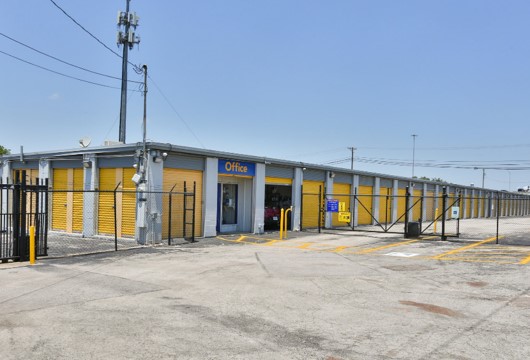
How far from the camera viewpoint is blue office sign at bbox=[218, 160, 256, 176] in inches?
773

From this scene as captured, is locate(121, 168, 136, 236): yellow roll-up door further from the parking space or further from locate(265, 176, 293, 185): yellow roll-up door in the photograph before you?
locate(265, 176, 293, 185): yellow roll-up door

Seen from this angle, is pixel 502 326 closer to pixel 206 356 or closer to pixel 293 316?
pixel 293 316

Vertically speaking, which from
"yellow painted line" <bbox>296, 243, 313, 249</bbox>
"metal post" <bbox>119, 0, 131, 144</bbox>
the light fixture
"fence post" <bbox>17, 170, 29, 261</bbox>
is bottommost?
"yellow painted line" <bbox>296, 243, 313, 249</bbox>

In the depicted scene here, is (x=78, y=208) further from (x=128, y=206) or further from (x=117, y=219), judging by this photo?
(x=128, y=206)

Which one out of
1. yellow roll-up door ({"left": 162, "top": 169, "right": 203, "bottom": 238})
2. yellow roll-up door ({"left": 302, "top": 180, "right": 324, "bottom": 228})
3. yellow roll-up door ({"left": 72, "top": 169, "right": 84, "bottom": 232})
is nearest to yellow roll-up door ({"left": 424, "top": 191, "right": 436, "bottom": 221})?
yellow roll-up door ({"left": 302, "top": 180, "right": 324, "bottom": 228})

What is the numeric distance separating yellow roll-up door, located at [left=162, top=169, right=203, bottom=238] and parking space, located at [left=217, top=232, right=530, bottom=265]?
5.36 ft

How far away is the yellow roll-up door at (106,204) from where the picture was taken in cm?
1820

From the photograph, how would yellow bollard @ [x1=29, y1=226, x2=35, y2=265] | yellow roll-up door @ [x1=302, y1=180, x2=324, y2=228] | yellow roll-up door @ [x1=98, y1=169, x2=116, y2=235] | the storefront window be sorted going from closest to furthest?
1. yellow bollard @ [x1=29, y1=226, x2=35, y2=265]
2. yellow roll-up door @ [x1=98, y1=169, x2=116, y2=235]
3. the storefront window
4. yellow roll-up door @ [x1=302, y1=180, x2=324, y2=228]

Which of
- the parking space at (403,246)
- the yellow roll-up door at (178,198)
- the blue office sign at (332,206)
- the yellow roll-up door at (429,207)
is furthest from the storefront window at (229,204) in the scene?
the yellow roll-up door at (429,207)

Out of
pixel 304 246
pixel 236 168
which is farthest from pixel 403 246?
pixel 236 168

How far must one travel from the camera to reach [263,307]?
7520 millimetres

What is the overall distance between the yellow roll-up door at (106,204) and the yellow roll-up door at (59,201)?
2456mm

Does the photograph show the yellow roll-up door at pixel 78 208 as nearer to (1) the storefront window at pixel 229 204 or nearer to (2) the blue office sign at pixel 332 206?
(1) the storefront window at pixel 229 204

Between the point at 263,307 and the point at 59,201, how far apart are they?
51.8 ft
